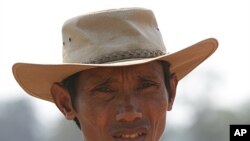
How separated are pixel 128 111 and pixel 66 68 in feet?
1.32

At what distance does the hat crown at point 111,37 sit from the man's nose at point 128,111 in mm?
228

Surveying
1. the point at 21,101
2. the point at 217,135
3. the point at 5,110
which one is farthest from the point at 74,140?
the point at 21,101

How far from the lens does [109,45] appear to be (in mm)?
6641

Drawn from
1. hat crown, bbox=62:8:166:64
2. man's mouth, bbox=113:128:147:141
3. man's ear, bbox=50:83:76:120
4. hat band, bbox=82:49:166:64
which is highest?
hat crown, bbox=62:8:166:64

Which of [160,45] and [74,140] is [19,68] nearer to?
[160,45]

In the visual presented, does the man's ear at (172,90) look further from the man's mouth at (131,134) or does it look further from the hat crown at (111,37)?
the man's mouth at (131,134)

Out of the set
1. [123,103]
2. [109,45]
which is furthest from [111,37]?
[123,103]

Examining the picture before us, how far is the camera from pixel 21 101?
2186 inches

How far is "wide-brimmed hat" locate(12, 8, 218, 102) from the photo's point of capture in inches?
260

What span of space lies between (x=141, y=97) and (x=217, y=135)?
1367 inches

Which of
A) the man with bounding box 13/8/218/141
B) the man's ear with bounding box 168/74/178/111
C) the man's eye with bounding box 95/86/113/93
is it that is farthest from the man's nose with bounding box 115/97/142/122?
the man's ear with bounding box 168/74/178/111

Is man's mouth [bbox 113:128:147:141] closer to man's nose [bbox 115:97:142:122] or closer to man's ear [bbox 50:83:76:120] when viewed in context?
man's nose [bbox 115:97:142:122]

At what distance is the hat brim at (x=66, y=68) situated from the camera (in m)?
6.62

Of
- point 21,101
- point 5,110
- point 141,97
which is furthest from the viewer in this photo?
point 21,101
